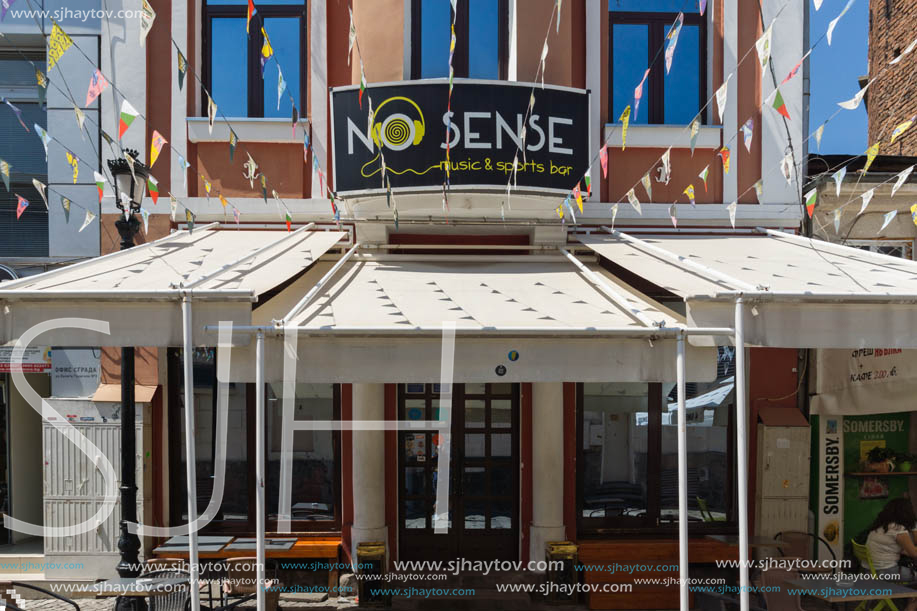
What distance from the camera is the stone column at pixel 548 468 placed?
7.38 m

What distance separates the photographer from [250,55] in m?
7.63

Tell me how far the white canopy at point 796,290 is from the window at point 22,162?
7.05 metres

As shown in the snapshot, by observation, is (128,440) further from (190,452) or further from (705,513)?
(705,513)

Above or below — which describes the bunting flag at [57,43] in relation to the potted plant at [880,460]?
above

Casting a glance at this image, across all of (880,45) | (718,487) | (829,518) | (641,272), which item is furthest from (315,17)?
(880,45)

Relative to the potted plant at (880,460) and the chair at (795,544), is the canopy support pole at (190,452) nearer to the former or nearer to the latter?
the chair at (795,544)

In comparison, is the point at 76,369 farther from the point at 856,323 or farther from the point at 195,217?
the point at 856,323

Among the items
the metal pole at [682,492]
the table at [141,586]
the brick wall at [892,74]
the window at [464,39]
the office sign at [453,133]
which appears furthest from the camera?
the brick wall at [892,74]

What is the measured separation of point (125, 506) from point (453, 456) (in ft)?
11.3

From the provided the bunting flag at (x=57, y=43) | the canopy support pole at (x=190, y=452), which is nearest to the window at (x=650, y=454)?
the canopy support pole at (x=190, y=452)

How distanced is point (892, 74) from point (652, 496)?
925 centimetres

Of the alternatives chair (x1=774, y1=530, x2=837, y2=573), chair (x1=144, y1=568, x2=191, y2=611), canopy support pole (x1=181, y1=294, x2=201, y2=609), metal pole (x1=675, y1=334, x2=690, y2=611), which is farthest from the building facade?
canopy support pole (x1=181, y1=294, x2=201, y2=609)

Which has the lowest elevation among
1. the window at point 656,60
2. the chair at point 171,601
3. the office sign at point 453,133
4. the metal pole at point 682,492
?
the chair at point 171,601

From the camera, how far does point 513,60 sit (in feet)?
22.9
